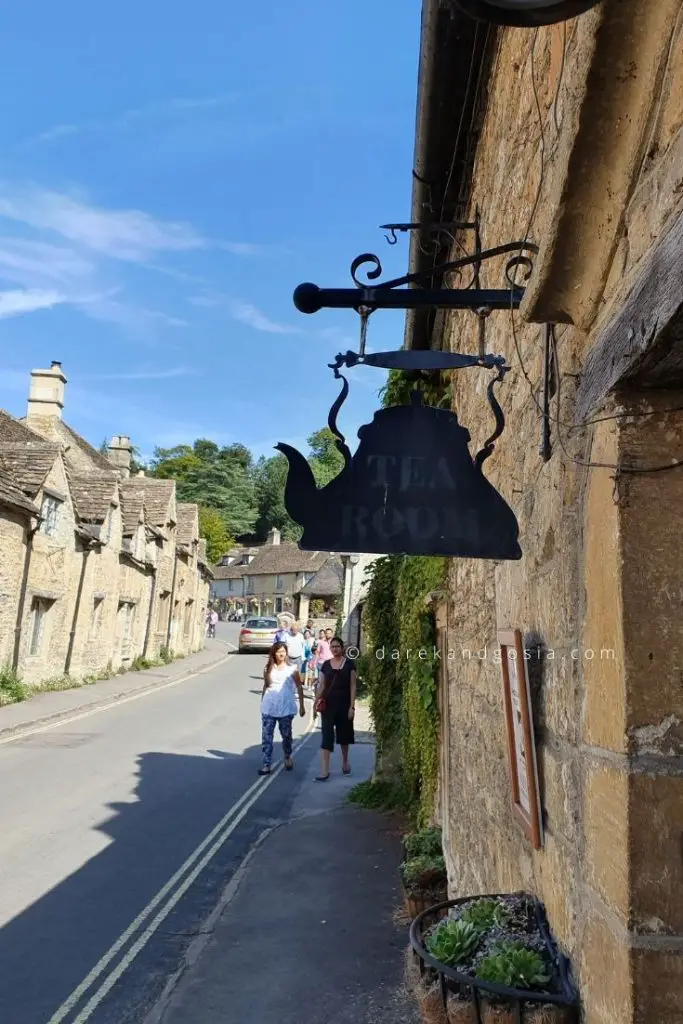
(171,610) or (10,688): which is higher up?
(171,610)

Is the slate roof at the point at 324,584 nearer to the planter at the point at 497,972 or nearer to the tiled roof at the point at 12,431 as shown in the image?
the tiled roof at the point at 12,431

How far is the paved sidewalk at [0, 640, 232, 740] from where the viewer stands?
1366cm

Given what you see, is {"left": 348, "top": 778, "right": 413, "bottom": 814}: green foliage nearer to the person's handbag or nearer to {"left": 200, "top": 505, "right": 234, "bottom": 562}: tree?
the person's handbag

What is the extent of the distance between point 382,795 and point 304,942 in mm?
3969

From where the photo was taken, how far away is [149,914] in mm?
5445

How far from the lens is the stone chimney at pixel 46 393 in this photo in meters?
26.1

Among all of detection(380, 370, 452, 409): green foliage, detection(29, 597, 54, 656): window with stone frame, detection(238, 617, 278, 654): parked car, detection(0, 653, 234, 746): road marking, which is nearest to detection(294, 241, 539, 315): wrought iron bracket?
detection(380, 370, 452, 409): green foliage

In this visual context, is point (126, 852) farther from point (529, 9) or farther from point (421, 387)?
point (529, 9)

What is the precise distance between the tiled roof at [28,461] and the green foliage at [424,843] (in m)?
13.5

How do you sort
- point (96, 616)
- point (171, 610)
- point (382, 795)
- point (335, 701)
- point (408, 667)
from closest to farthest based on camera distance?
1. point (408, 667)
2. point (382, 795)
3. point (335, 701)
4. point (96, 616)
5. point (171, 610)

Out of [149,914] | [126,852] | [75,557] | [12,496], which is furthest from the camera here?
[75,557]

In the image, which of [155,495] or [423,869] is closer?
[423,869]

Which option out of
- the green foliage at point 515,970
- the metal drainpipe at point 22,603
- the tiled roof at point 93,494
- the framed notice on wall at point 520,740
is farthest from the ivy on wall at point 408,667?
the tiled roof at point 93,494

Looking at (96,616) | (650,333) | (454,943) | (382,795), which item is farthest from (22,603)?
(650,333)
